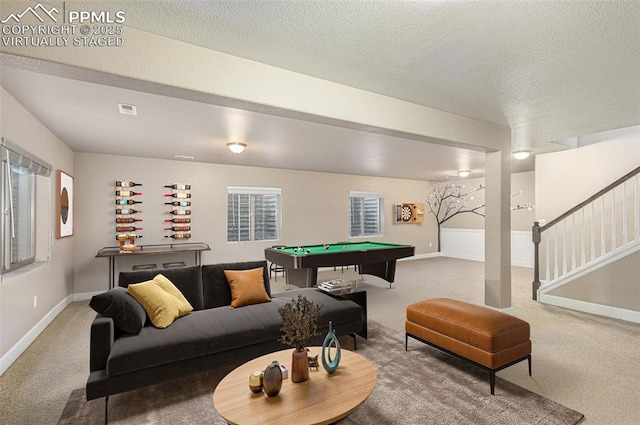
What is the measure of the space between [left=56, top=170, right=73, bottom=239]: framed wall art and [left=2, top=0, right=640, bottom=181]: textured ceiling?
2.28 ft

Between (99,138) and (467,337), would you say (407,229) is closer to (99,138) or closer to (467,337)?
(467,337)

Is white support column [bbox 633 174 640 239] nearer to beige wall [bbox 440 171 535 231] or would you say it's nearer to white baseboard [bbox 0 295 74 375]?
beige wall [bbox 440 171 535 231]

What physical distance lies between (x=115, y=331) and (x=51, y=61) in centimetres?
196

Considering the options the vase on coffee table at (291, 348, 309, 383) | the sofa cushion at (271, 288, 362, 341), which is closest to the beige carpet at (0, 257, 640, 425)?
the sofa cushion at (271, 288, 362, 341)

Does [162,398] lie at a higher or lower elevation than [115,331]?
lower

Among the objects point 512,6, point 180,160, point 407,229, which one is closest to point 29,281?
point 180,160

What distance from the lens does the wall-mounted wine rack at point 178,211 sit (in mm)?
6359

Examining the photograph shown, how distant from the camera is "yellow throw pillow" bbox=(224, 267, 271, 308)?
10.8 feet

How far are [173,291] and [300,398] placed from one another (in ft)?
6.07

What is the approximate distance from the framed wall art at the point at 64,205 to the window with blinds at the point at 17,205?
0.50 metres

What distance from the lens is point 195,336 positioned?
254cm

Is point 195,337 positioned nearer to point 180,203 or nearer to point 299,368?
point 299,368

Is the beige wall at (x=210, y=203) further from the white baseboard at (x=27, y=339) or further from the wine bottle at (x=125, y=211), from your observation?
the white baseboard at (x=27, y=339)

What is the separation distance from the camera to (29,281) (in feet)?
11.7
